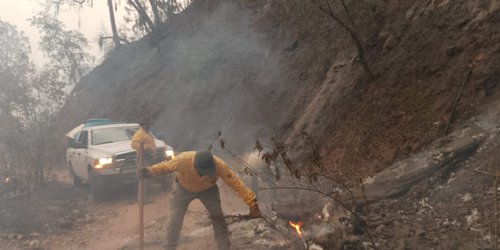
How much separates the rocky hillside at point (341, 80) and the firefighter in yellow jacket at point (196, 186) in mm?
1289

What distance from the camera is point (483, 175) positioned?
4711 mm

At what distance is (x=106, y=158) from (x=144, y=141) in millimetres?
1041

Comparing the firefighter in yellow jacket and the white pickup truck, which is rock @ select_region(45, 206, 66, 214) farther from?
the firefighter in yellow jacket

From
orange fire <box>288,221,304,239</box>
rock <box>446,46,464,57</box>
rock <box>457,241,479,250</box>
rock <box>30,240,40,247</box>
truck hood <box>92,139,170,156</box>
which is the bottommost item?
rock <box>30,240,40,247</box>

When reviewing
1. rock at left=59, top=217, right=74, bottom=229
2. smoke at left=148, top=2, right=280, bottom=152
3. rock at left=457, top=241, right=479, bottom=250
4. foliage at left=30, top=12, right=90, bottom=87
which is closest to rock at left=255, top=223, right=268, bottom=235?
rock at left=457, top=241, right=479, bottom=250

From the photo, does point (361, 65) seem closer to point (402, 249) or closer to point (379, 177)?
point (379, 177)

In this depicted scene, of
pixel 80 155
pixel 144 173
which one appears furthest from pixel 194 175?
pixel 80 155

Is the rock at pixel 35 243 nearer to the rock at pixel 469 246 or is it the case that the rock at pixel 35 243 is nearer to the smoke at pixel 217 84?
the smoke at pixel 217 84

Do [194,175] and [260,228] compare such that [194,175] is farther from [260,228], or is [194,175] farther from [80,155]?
[80,155]

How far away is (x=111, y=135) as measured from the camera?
10875mm

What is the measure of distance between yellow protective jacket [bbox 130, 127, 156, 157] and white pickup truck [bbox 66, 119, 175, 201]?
1.62ft

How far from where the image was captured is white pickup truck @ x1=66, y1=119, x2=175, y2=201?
31.0ft

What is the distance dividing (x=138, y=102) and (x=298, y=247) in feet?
52.5

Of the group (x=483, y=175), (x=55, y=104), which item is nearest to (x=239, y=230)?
(x=483, y=175)
